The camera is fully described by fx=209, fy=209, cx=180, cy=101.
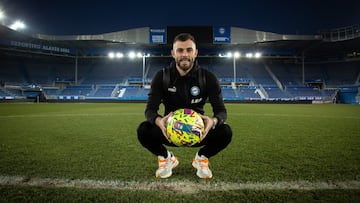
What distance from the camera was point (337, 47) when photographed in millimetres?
35156

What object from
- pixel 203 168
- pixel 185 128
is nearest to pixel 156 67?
pixel 203 168

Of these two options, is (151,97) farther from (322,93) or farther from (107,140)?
(322,93)

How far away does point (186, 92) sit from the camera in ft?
8.41

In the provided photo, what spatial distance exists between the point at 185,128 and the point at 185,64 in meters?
0.81

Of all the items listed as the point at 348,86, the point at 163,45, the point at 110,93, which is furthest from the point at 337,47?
the point at 110,93

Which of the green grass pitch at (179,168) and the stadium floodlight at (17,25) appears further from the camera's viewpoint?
the stadium floodlight at (17,25)

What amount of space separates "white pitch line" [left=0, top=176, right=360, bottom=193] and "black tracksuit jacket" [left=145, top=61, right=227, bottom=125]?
0.79m

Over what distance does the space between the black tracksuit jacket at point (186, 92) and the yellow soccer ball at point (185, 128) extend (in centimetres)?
41

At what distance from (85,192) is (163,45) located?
35298mm

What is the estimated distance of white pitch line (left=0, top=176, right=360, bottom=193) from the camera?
2.02 metres

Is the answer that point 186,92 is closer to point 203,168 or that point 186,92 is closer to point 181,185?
point 203,168

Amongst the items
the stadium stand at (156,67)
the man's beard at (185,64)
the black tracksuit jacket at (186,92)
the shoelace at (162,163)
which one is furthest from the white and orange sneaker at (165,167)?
the stadium stand at (156,67)

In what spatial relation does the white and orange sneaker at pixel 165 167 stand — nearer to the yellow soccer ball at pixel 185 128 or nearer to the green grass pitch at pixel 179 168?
the green grass pitch at pixel 179 168

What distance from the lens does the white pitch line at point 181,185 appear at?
2016 millimetres
